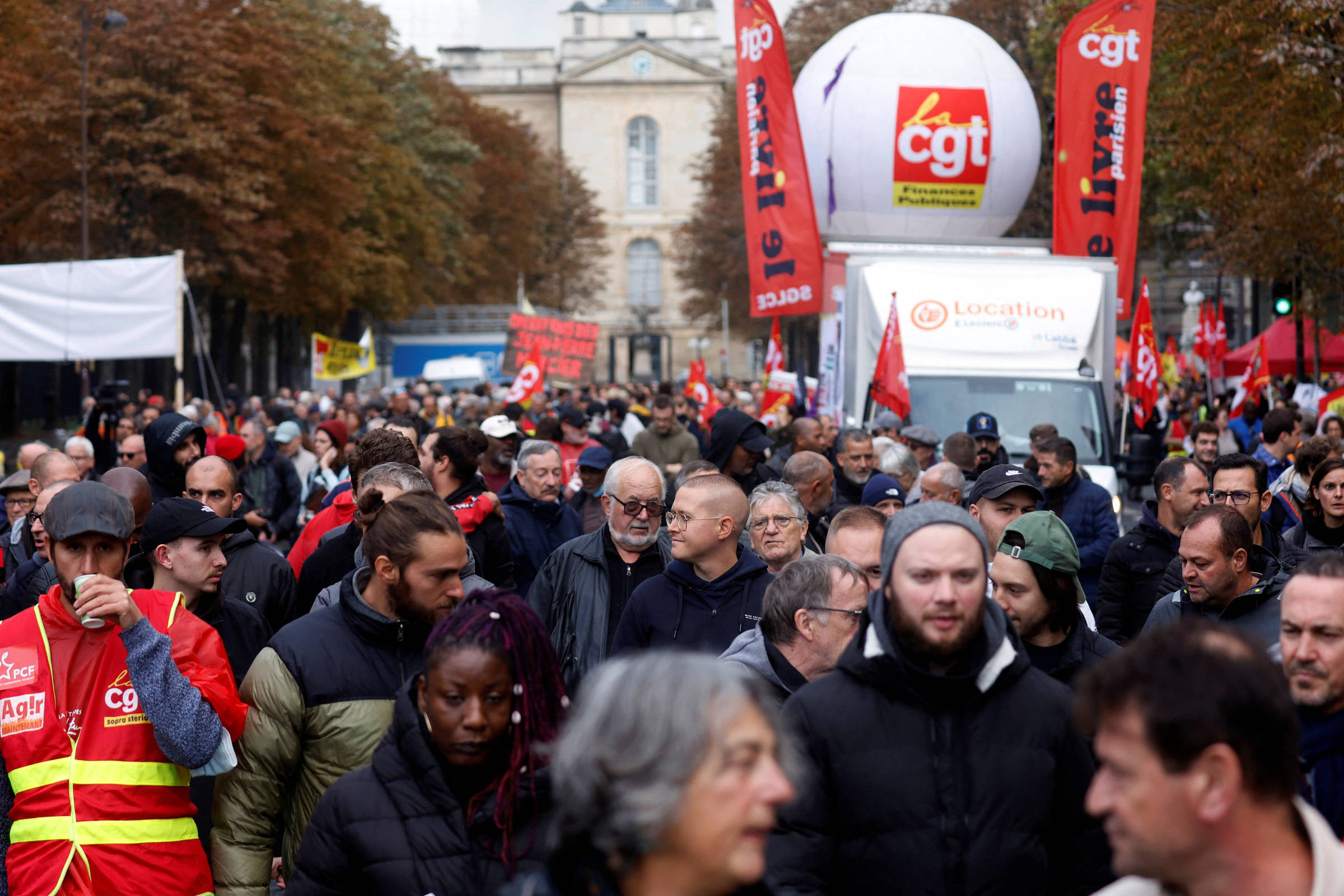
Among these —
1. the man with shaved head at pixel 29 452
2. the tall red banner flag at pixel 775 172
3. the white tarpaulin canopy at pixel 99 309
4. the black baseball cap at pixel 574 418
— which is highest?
the tall red banner flag at pixel 775 172

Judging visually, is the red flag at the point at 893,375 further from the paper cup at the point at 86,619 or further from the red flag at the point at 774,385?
the paper cup at the point at 86,619

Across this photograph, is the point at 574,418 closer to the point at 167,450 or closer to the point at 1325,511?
the point at 167,450

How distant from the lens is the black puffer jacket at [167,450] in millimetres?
8216

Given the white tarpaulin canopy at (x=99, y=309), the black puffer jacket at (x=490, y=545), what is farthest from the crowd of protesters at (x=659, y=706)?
the white tarpaulin canopy at (x=99, y=309)

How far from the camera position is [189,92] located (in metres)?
32.6

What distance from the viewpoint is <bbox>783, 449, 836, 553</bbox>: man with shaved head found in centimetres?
830

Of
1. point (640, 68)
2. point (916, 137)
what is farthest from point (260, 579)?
point (640, 68)

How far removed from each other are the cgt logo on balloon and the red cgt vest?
49.0 ft

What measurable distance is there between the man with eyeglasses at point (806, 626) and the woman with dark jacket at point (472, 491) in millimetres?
2677

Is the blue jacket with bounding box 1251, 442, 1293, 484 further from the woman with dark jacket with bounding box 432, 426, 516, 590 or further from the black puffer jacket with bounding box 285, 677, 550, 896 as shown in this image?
the black puffer jacket with bounding box 285, 677, 550, 896

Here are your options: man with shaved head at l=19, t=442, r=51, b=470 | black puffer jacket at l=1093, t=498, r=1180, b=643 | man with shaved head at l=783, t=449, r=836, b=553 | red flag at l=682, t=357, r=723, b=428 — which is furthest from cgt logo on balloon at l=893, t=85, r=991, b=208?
black puffer jacket at l=1093, t=498, r=1180, b=643

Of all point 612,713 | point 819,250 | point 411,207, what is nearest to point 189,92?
point 411,207

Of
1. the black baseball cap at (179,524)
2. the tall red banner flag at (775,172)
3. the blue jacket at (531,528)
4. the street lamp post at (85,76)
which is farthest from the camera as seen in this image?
the street lamp post at (85,76)

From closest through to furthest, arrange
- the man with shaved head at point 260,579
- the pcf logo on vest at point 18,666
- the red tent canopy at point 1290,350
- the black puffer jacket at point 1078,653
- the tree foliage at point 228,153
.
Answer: the pcf logo on vest at point 18,666, the black puffer jacket at point 1078,653, the man with shaved head at point 260,579, the red tent canopy at point 1290,350, the tree foliage at point 228,153
